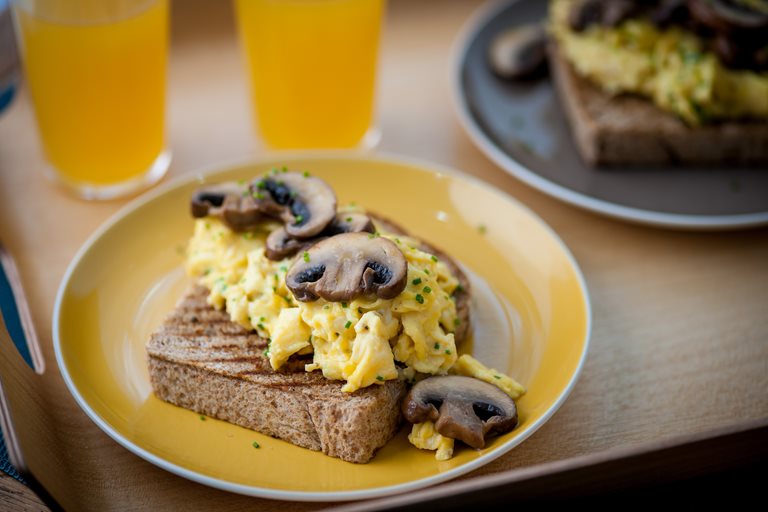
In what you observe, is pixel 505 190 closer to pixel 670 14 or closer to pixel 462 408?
pixel 670 14

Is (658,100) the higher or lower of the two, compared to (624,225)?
higher

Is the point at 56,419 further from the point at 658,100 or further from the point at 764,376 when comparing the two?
the point at 658,100

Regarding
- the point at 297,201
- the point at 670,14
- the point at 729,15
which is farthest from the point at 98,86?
the point at 729,15

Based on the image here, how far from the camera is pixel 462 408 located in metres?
2.18

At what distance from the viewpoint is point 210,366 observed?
2334 millimetres

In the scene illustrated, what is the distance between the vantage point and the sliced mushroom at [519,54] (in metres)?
3.90

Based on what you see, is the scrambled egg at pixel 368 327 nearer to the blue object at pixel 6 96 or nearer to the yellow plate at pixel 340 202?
the yellow plate at pixel 340 202

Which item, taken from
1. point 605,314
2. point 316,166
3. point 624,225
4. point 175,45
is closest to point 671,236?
point 624,225

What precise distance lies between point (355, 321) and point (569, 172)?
1.59 metres

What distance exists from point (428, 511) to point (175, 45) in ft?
10.7

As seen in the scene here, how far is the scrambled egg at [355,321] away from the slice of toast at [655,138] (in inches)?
51.6

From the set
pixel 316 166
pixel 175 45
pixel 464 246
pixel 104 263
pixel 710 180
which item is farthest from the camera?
pixel 175 45

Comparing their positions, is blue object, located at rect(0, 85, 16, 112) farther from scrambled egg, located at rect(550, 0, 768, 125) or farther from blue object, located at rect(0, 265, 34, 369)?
scrambled egg, located at rect(550, 0, 768, 125)

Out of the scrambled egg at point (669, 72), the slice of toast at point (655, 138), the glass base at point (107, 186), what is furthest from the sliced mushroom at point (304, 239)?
the scrambled egg at point (669, 72)
